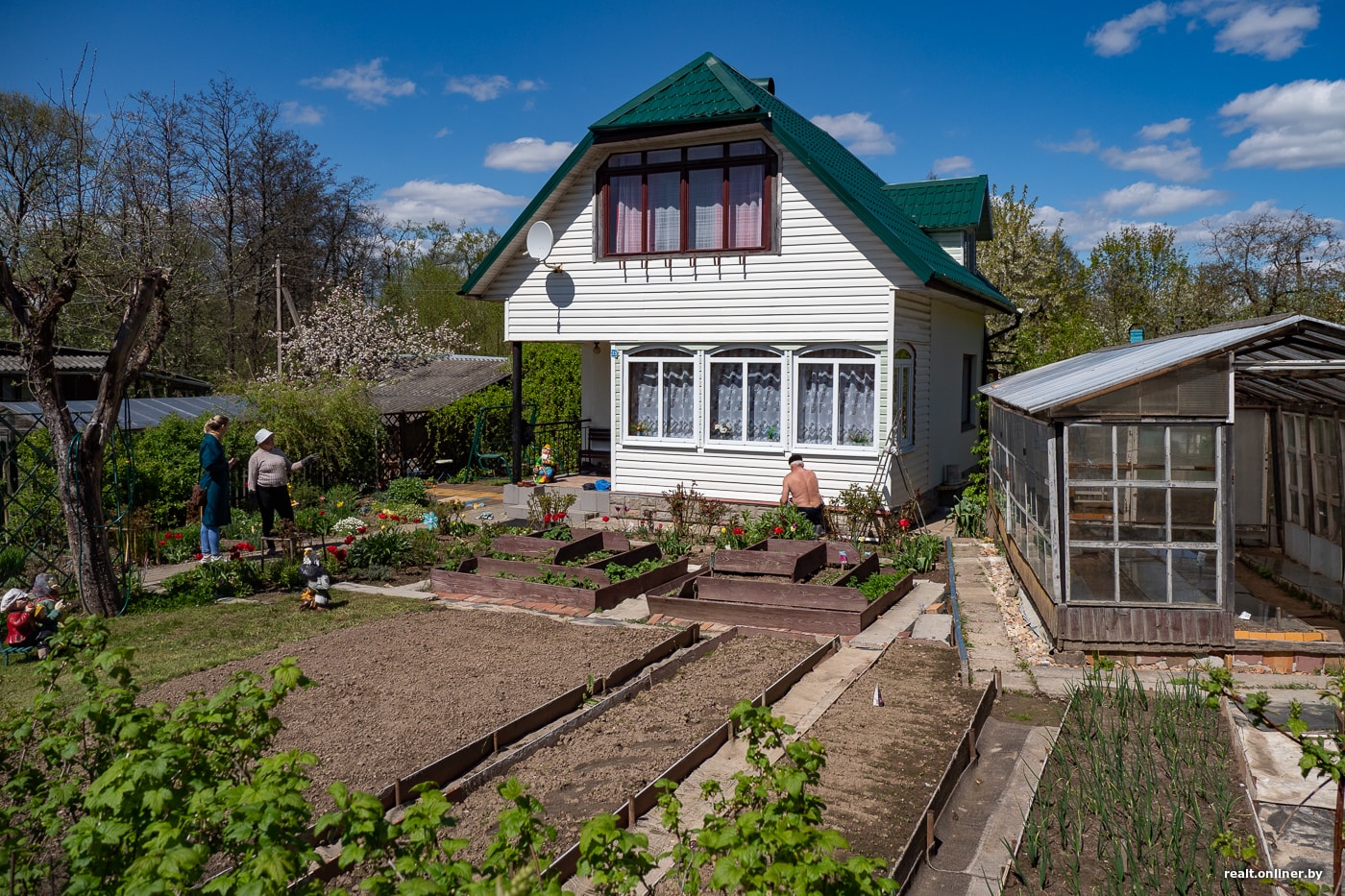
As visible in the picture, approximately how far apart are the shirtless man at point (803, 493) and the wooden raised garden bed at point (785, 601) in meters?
2.01

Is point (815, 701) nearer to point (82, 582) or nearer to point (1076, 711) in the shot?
point (1076, 711)

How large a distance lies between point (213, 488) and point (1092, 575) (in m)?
10.6

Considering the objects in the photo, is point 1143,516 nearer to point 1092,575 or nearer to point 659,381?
point 1092,575

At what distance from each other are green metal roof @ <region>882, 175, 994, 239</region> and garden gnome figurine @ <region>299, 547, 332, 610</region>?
15.0 meters

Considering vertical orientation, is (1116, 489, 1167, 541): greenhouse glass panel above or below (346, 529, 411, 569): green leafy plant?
above

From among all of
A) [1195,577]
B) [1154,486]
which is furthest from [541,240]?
[1195,577]

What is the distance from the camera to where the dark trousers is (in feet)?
43.1

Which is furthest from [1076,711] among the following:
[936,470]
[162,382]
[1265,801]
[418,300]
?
[418,300]

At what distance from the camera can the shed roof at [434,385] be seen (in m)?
21.3

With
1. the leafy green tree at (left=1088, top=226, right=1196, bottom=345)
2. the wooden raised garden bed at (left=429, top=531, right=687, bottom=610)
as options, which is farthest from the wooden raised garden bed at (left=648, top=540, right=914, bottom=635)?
the leafy green tree at (left=1088, top=226, right=1196, bottom=345)

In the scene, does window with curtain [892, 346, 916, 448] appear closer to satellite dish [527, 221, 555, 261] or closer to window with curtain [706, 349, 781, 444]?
window with curtain [706, 349, 781, 444]

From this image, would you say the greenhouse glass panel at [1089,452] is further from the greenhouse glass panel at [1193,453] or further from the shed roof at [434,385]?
the shed roof at [434,385]

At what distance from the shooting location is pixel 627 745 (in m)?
6.70

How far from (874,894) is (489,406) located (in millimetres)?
19344
